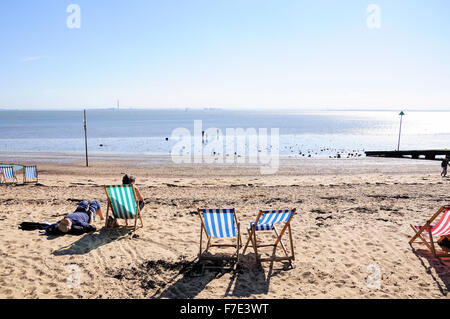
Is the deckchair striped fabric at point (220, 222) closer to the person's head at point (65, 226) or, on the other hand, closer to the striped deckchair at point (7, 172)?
the person's head at point (65, 226)

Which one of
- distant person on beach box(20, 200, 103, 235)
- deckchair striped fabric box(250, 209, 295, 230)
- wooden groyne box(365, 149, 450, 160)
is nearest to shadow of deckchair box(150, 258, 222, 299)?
deckchair striped fabric box(250, 209, 295, 230)

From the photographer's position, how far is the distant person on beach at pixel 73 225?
5.77 m

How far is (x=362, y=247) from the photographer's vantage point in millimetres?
5406

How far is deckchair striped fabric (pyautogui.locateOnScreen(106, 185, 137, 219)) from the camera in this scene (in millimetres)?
5840

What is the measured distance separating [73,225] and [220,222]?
292 centimetres

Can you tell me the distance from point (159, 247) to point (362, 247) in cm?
349

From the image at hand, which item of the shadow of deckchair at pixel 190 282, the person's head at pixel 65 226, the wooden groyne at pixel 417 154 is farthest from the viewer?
the wooden groyne at pixel 417 154

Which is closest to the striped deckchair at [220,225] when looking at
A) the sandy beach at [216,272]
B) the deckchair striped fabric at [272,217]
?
the sandy beach at [216,272]

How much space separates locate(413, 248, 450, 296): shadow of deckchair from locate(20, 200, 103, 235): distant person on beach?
220 inches

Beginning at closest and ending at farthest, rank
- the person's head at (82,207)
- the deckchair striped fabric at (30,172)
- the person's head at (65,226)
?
the person's head at (65,226) → the person's head at (82,207) → the deckchair striped fabric at (30,172)

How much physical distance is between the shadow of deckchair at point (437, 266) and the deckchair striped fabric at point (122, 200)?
16.2 ft

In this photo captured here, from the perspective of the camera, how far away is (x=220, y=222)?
4848 millimetres

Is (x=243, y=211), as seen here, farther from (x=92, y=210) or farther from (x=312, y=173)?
(x=312, y=173)
